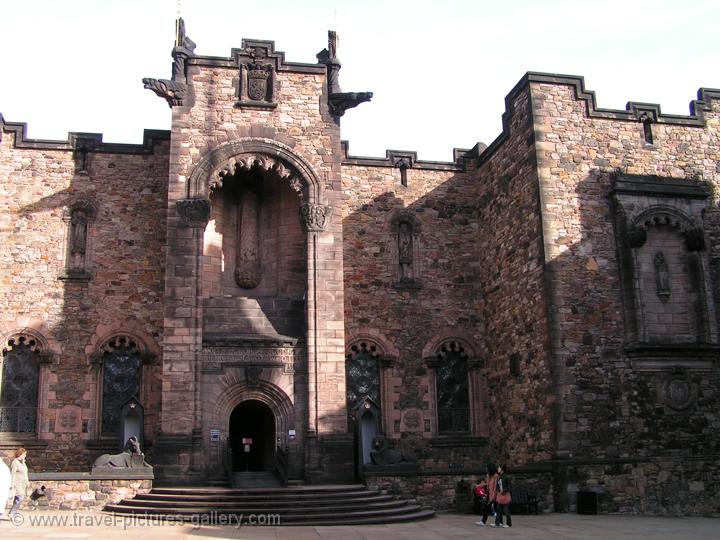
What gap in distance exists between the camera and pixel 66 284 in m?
23.4

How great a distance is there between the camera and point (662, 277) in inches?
838

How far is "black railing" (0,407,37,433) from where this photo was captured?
22.4 m

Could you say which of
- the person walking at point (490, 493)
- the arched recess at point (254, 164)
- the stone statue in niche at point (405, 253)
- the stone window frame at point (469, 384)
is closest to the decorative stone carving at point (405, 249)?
the stone statue in niche at point (405, 253)

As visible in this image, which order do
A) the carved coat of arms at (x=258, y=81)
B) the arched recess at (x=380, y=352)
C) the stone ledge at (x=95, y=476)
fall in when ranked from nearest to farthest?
the stone ledge at (x=95, y=476)
the carved coat of arms at (x=258, y=81)
the arched recess at (x=380, y=352)

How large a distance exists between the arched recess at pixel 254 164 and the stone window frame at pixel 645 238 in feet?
25.9

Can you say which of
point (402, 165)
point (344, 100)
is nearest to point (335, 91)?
point (344, 100)

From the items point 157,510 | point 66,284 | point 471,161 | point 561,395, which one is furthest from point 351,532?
point 471,161

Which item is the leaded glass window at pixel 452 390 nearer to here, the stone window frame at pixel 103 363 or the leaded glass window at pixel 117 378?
the stone window frame at pixel 103 363

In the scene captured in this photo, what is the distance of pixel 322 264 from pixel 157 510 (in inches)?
303

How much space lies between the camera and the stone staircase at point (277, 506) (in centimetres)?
1702

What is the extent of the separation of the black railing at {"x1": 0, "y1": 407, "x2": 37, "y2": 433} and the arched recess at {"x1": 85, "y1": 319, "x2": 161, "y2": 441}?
1.53m

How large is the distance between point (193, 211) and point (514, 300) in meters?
8.72

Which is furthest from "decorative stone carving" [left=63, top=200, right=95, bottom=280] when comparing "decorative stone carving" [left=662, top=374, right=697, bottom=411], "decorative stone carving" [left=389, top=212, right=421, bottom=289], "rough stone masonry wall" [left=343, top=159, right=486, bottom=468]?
"decorative stone carving" [left=662, top=374, right=697, bottom=411]

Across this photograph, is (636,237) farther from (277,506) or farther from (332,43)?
(277,506)
